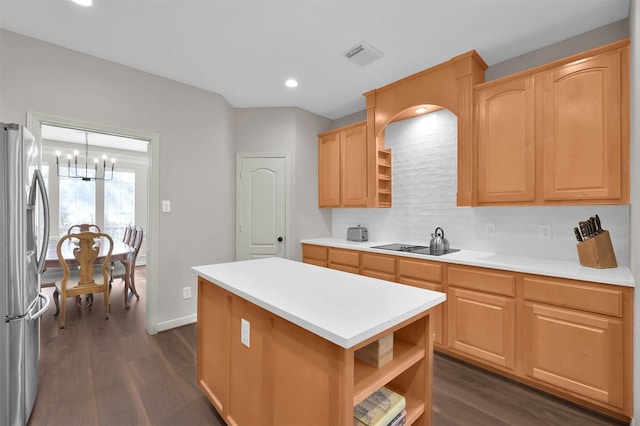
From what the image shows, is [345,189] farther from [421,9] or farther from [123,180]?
[123,180]

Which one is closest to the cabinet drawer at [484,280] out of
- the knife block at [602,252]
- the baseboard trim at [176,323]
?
the knife block at [602,252]

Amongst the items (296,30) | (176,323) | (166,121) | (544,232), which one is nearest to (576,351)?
(544,232)

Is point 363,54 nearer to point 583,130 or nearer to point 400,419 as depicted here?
point 583,130

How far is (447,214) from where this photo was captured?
119 inches

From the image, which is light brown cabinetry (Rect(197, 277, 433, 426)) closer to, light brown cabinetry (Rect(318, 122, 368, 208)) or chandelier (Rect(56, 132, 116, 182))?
light brown cabinetry (Rect(318, 122, 368, 208))

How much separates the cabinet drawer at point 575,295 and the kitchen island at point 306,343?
1.16 metres

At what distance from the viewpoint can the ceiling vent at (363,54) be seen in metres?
2.45

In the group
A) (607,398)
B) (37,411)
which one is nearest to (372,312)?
(607,398)

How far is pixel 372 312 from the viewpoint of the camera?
1.07m

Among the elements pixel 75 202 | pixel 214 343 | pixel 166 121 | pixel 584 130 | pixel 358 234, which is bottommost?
pixel 214 343

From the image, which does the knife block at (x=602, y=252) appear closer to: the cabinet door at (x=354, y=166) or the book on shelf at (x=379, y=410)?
the book on shelf at (x=379, y=410)

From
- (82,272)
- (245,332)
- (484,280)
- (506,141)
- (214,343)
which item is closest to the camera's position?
(245,332)

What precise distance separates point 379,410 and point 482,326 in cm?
154

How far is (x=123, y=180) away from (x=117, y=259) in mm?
3640
